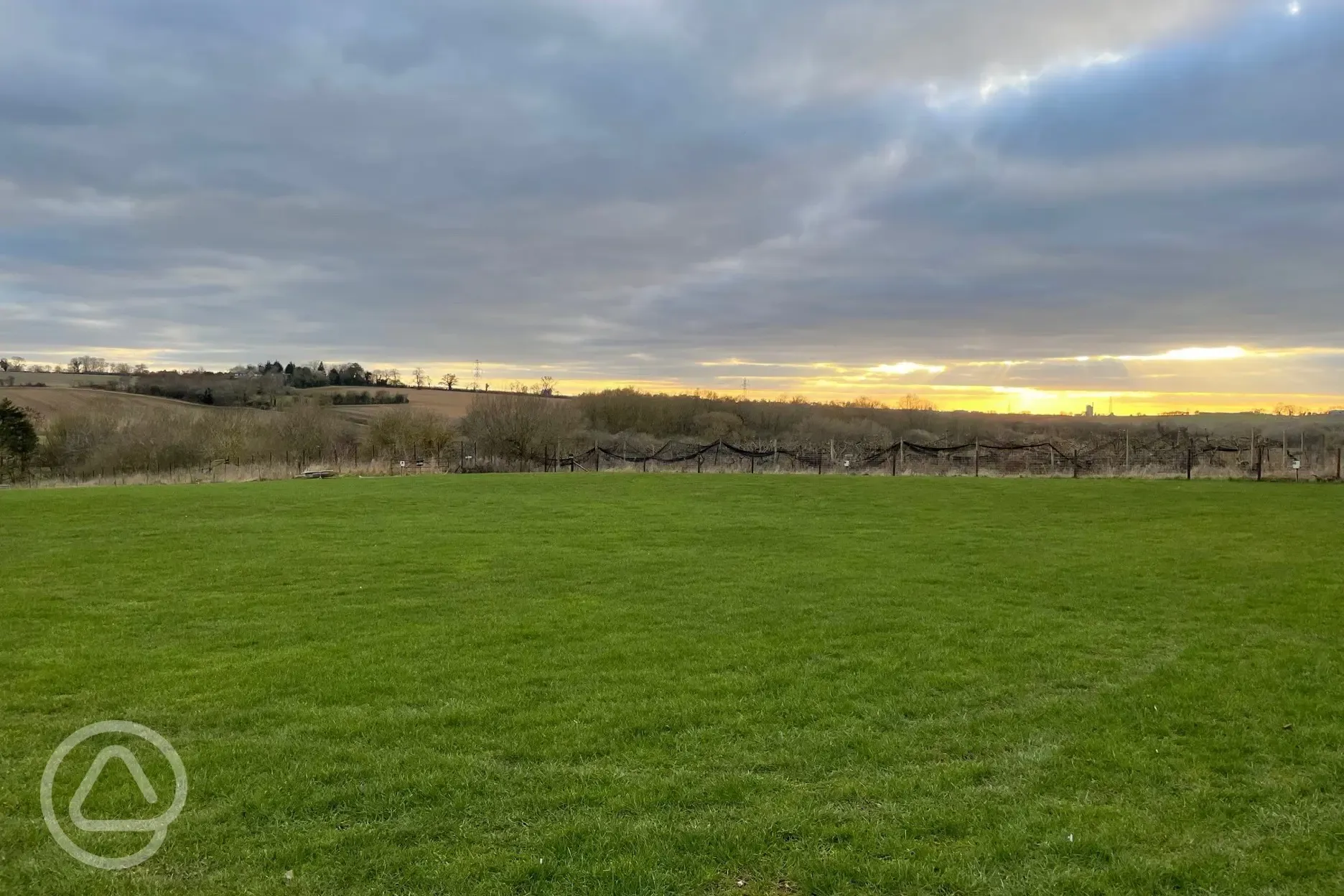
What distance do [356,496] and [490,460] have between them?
19.0 meters

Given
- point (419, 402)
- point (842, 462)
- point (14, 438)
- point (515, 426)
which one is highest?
point (419, 402)

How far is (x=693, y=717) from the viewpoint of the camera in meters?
5.38

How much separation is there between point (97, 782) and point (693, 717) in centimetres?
345

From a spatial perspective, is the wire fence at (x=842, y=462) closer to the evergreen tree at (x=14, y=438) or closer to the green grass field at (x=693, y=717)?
the evergreen tree at (x=14, y=438)

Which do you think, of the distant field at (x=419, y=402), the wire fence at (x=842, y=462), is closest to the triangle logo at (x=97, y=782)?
the wire fence at (x=842, y=462)

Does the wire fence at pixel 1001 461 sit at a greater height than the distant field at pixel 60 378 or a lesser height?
lesser

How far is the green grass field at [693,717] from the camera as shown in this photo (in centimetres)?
359

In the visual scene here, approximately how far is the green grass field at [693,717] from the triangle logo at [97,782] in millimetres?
72

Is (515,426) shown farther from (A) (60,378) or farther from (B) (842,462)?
(A) (60,378)

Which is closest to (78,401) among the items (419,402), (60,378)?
(60,378)

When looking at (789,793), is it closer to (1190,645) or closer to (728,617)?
(728,617)

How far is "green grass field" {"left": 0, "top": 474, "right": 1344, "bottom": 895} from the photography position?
3.59m

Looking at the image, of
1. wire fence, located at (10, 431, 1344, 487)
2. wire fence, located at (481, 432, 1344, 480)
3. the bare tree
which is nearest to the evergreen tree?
wire fence, located at (10, 431, 1344, 487)

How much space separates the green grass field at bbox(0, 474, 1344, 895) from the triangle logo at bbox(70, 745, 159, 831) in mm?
72
